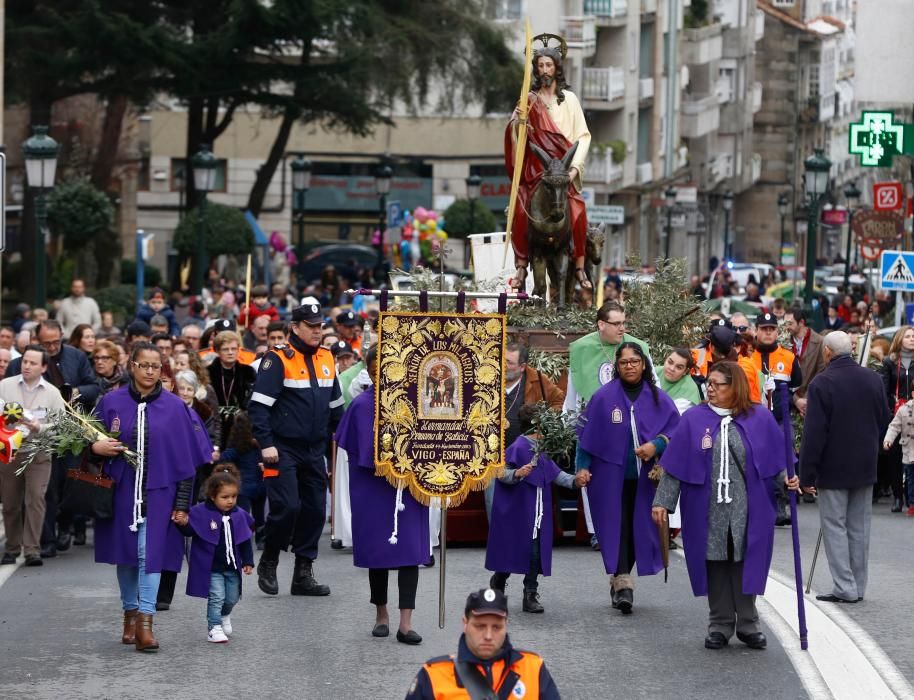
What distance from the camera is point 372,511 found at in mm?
11461

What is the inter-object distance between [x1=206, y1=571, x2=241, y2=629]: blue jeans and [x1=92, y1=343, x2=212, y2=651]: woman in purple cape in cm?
30

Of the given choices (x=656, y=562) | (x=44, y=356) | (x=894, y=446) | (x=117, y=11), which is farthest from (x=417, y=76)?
(x=656, y=562)

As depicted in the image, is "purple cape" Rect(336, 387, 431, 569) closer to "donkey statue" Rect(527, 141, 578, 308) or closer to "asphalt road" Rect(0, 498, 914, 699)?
"asphalt road" Rect(0, 498, 914, 699)

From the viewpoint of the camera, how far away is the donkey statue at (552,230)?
17.4 meters

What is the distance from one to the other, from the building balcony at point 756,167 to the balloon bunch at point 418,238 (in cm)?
4674

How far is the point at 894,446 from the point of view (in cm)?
1925

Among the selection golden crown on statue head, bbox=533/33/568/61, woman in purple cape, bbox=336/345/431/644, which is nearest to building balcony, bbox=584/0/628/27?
golden crown on statue head, bbox=533/33/568/61

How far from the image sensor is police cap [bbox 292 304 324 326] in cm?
1248

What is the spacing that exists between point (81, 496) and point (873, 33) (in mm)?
24528

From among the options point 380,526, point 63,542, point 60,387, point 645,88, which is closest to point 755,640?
point 380,526

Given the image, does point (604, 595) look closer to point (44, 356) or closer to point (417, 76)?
point (44, 356)

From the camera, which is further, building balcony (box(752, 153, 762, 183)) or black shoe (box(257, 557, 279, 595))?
building balcony (box(752, 153, 762, 183))

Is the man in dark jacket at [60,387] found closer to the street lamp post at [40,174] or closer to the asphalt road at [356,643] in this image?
the asphalt road at [356,643]

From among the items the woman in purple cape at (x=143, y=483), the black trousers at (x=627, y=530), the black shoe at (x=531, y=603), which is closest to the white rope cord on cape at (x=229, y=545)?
the woman in purple cape at (x=143, y=483)
